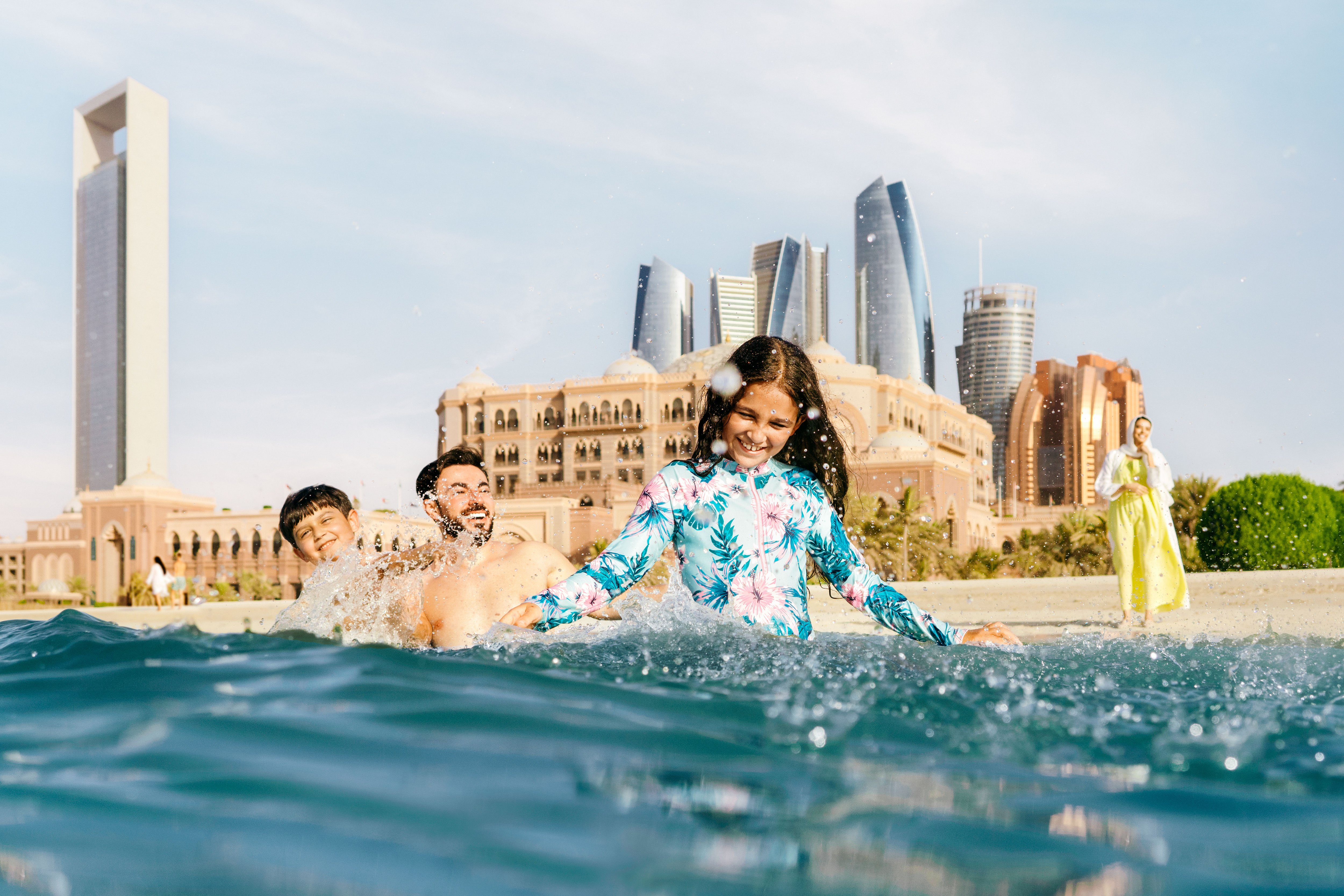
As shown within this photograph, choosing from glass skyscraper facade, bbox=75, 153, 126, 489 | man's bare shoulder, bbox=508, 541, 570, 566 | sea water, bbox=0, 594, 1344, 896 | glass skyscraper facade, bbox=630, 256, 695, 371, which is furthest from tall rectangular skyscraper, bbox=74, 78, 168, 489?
sea water, bbox=0, 594, 1344, 896

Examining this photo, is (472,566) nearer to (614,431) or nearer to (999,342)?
(614,431)

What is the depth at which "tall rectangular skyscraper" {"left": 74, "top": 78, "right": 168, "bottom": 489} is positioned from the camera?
10244cm

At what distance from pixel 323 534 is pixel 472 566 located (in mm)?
795

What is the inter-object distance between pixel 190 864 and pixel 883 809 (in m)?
0.95

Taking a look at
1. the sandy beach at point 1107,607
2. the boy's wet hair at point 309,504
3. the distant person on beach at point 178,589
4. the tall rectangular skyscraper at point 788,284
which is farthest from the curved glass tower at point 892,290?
the boy's wet hair at point 309,504

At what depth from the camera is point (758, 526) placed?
3113 mm

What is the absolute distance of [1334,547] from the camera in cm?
1703

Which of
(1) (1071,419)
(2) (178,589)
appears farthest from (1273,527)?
(1) (1071,419)

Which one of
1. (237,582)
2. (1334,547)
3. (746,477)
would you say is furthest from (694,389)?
(746,477)

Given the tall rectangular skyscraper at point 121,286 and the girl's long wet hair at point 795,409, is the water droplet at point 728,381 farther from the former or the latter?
the tall rectangular skyscraper at point 121,286

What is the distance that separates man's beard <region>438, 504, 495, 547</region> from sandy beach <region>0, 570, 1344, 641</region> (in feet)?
16.9

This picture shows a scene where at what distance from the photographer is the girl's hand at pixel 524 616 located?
2705 mm

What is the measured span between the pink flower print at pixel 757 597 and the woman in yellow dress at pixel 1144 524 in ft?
19.2

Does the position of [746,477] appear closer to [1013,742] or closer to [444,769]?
[1013,742]
